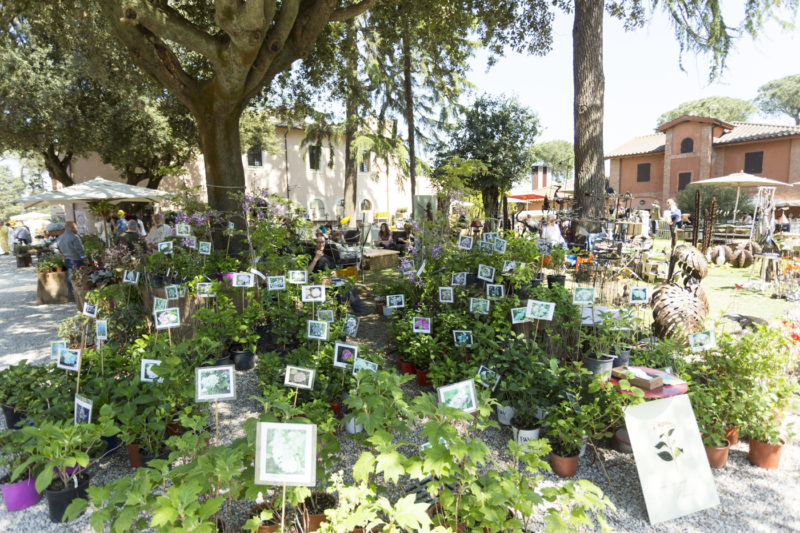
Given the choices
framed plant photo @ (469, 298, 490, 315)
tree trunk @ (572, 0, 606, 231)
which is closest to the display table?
framed plant photo @ (469, 298, 490, 315)

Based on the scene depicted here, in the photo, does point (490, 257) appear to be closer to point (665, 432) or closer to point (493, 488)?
point (665, 432)

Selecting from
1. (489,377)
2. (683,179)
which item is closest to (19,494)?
(489,377)

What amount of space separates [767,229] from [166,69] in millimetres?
14207

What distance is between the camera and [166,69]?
6.53 metres

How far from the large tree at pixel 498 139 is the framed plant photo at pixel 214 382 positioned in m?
17.9

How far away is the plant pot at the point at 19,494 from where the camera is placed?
104 inches

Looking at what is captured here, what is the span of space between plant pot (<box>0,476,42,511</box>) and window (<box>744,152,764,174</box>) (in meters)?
31.0

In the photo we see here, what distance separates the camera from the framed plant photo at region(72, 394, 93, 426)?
2.77 metres

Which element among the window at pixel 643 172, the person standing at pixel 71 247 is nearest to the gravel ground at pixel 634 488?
the person standing at pixel 71 247

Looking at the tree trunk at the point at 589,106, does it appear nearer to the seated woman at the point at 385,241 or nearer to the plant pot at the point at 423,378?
the plant pot at the point at 423,378

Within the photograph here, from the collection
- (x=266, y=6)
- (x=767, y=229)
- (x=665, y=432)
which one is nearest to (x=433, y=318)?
(x=665, y=432)

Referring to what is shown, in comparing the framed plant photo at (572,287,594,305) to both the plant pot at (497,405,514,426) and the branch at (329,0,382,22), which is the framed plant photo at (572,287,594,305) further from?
the branch at (329,0,382,22)

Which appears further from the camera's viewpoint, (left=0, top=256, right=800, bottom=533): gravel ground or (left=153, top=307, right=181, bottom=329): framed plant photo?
(left=153, top=307, right=181, bottom=329): framed plant photo

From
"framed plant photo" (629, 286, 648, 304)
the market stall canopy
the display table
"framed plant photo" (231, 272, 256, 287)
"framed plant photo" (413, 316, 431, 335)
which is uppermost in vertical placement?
the market stall canopy
